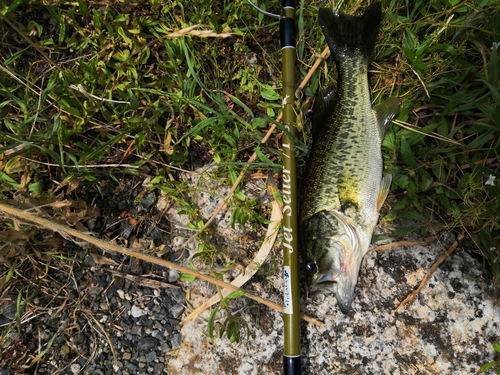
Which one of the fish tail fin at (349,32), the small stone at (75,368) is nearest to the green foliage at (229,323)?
the small stone at (75,368)

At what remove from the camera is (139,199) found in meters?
2.69

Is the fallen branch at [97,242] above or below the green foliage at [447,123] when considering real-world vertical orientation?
A: below

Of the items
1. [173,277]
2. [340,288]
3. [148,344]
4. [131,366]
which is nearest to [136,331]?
[148,344]

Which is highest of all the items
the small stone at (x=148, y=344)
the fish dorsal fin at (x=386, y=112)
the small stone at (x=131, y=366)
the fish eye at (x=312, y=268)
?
the fish dorsal fin at (x=386, y=112)

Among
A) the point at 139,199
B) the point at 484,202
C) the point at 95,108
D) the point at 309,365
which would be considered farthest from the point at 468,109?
the point at 95,108

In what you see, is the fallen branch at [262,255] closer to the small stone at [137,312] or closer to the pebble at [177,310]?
the pebble at [177,310]

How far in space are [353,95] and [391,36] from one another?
21.3 inches

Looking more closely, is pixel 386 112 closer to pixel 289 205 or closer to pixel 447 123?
pixel 447 123

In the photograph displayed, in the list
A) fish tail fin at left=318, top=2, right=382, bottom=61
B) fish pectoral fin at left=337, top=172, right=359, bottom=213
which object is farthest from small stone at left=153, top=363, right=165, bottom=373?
fish tail fin at left=318, top=2, right=382, bottom=61

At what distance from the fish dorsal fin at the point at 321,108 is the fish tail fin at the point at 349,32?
0.74 ft

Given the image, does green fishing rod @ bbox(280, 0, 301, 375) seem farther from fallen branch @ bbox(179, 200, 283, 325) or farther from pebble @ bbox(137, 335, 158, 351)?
pebble @ bbox(137, 335, 158, 351)

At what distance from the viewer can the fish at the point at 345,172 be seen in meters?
2.27

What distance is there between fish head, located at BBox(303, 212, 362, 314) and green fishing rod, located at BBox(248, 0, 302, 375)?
4.1 inches

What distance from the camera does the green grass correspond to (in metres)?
2.33
